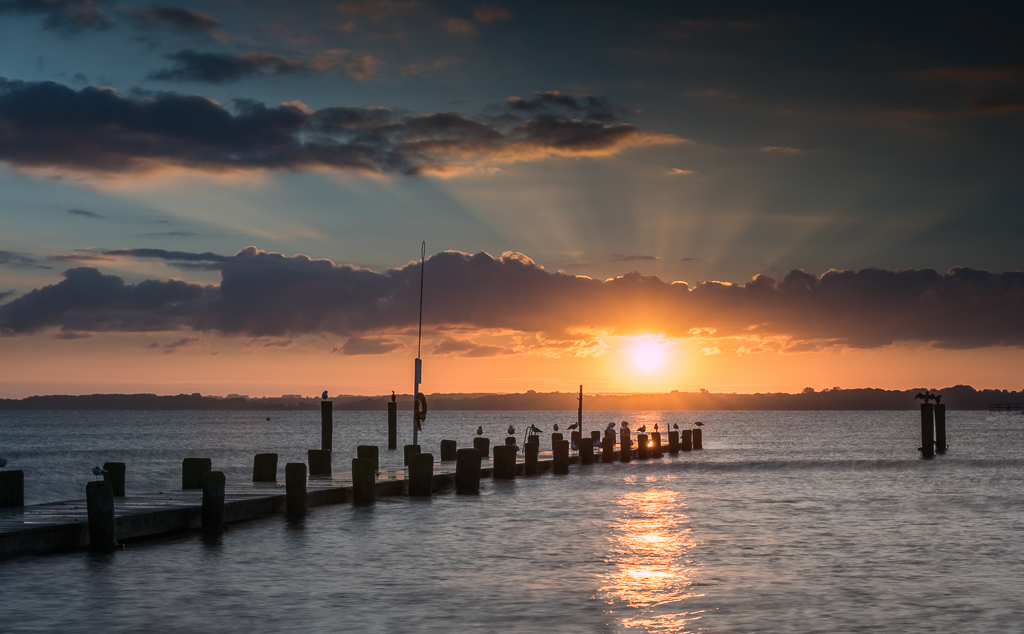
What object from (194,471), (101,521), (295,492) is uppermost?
(194,471)

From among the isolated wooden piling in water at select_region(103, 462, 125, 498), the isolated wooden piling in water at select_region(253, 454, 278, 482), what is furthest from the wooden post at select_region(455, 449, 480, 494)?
the isolated wooden piling in water at select_region(103, 462, 125, 498)

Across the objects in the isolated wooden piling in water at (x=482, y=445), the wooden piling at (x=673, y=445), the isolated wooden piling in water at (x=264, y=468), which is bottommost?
the wooden piling at (x=673, y=445)

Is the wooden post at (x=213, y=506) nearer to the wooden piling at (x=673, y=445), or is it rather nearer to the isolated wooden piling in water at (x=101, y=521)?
the isolated wooden piling in water at (x=101, y=521)

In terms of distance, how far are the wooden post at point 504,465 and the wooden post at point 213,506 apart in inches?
688

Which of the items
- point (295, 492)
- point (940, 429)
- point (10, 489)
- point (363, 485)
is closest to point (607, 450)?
point (363, 485)

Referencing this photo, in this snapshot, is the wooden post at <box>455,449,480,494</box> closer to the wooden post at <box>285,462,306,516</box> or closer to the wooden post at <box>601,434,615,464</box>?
the wooden post at <box>285,462,306,516</box>

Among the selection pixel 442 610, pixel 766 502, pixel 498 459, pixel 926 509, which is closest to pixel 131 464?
pixel 498 459

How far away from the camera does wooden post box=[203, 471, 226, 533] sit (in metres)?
22.6

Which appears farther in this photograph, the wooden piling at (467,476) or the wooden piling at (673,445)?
the wooden piling at (673,445)

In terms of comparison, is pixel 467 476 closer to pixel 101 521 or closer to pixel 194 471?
pixel 194 471

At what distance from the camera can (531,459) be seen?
140ft

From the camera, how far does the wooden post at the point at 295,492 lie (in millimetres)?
25328

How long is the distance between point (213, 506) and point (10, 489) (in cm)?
467

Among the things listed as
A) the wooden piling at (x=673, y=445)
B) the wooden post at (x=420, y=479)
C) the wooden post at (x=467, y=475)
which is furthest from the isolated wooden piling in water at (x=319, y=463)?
the wooden piling at (x=673, y=445)
